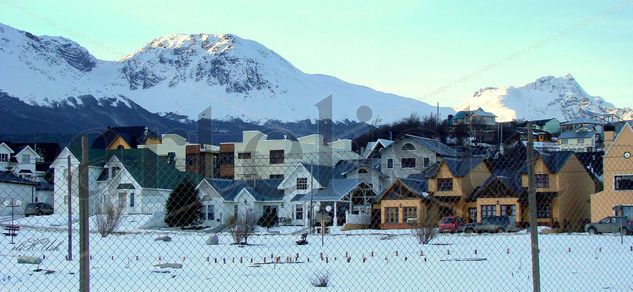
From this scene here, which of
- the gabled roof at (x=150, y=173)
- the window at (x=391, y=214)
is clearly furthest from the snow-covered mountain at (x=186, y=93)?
the window at (x=391, y=214)

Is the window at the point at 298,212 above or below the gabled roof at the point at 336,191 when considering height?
below

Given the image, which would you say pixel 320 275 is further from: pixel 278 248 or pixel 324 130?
pixel 324 130

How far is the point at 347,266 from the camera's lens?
18156mm

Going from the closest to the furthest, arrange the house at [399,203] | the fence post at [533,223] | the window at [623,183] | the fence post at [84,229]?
the fence post at [84,229], the fence post at [533,223], the window at [623,183], the house at [399,203]

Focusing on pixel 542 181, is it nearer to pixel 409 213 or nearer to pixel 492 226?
pixel 409 213

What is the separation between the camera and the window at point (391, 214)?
1692 inches

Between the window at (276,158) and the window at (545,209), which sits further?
the window at (545,209)

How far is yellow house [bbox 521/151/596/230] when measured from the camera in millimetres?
39188

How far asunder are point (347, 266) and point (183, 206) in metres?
19.0

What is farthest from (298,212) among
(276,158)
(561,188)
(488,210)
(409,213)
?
(276,158)

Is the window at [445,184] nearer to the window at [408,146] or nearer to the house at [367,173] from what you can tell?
the house at [367,173]

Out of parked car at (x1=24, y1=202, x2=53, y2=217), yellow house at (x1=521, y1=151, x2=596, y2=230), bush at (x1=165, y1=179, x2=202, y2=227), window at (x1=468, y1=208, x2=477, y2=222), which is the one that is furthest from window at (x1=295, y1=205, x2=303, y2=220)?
parked car at (x1=24, y1=202, x2=53, y2=217)

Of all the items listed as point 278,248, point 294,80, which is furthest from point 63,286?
point 294,80

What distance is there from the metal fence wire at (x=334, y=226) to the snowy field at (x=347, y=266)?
60mm
